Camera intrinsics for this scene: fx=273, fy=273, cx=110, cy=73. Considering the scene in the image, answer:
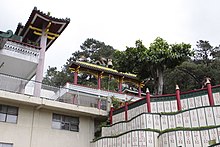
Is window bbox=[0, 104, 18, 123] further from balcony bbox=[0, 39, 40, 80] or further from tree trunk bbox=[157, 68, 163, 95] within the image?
tree trunk bbox=[157, 68, 163, 95]

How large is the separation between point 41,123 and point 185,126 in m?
6.60

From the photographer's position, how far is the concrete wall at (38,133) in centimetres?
1191

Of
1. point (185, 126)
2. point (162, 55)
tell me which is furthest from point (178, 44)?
point (185, 126)

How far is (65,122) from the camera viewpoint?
1374 centimetres

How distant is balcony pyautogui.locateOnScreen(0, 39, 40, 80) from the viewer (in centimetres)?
1475

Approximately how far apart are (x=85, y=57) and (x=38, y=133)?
27335 millimetres

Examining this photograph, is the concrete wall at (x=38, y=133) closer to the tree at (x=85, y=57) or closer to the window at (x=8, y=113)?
the window at (x=8, y=113)

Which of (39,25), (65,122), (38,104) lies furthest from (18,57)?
(65,122)

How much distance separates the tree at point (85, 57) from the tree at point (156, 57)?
1747cm

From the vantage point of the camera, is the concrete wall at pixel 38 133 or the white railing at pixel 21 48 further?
the white railing at pixel 21 48

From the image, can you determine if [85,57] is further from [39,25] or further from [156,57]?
[156,57]

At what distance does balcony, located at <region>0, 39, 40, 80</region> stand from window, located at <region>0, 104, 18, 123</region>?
3.48 meters

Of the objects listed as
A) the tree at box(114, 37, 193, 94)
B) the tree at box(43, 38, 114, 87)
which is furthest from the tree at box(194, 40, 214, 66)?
the tree at box(114, 37, 193, 94)

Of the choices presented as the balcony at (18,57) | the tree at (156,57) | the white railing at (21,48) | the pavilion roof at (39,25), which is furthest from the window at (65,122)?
the pavilion roof at (39,25)
